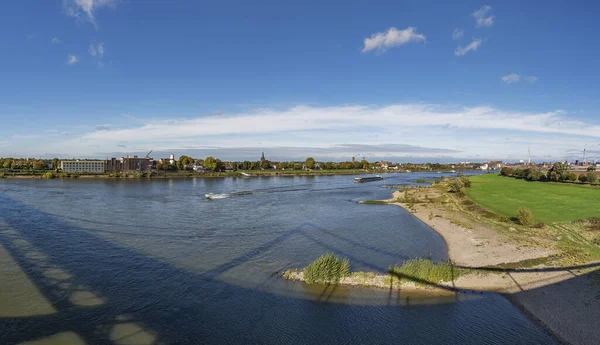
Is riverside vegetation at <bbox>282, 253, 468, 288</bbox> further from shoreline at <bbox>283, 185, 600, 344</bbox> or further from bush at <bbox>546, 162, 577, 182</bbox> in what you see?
bush at <bbox>546, 162, 577, 182</bbox>

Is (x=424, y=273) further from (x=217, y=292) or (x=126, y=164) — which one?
(x=126, y=164)

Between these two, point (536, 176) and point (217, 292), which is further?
point (536, 176)

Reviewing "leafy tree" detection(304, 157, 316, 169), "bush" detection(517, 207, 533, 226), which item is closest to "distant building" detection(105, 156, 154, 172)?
"leafy tree" detection(304, 157, 316, 169)

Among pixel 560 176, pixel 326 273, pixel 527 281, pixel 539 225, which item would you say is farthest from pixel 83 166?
pixel 527 281

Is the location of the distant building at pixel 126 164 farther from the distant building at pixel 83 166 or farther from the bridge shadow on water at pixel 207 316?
the bridge shadow on water at pixel 207 316

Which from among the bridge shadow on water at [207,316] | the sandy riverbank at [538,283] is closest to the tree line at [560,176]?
the sandy riverbank at [538,283]

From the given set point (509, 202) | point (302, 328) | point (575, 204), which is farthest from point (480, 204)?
point (302, 328)

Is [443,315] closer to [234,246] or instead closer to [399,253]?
[399,253]
